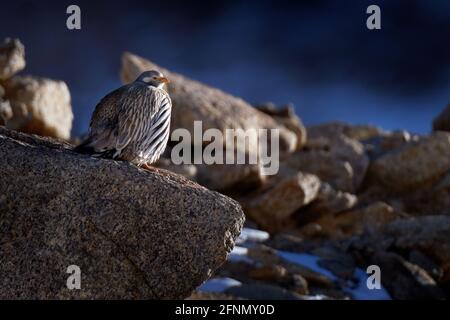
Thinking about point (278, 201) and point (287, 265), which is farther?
point (278, 201)

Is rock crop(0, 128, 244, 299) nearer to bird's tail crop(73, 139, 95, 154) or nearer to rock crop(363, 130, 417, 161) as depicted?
bird's tail crop(73, 139, 95, 154)

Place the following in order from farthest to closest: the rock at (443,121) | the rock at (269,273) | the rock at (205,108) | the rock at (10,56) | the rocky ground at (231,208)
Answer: the rock at (443,121)
the rock at (205,108)
the rock at (10,56)
the rock at (269,273)
the rocky ground at (231,208)

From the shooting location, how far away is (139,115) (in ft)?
33.5

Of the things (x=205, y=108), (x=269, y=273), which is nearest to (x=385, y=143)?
(x=205, y=108)

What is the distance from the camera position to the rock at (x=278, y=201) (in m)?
29.6

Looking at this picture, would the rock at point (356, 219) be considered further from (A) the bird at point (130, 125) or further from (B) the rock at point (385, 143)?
(A) the bird at point (130, 125)

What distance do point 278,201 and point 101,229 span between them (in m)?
20.7

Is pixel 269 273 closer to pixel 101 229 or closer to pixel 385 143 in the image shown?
pixel 101 229

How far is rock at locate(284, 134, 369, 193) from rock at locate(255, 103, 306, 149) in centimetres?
55

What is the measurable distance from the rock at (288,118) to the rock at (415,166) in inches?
160

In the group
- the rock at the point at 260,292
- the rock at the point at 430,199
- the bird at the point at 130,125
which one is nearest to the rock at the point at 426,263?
the rock at the point at 260,292

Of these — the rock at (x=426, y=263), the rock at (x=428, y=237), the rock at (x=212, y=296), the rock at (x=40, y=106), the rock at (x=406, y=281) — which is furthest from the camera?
the rock at (x=40, y=106)

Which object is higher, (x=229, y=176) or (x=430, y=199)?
(x=229, y=176)

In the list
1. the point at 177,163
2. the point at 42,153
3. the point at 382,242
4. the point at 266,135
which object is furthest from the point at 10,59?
the point at 42,153
